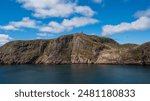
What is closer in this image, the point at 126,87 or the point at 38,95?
the point at 38,95

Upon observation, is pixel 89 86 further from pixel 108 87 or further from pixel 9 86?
pixel 9 86

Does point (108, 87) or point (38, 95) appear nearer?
point (38, 95)

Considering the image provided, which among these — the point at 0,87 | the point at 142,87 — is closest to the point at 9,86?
the point at 0,87

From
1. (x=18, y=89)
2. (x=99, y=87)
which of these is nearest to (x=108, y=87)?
(x=99, y=87)

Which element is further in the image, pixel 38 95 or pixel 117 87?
pixel 117 87

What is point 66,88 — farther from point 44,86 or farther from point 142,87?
point 142,87

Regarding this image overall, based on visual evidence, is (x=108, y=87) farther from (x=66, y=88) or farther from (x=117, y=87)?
(x=66, y=88)

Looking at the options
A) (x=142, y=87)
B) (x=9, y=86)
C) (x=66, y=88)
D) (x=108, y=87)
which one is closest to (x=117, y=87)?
(x=108, y=87)
